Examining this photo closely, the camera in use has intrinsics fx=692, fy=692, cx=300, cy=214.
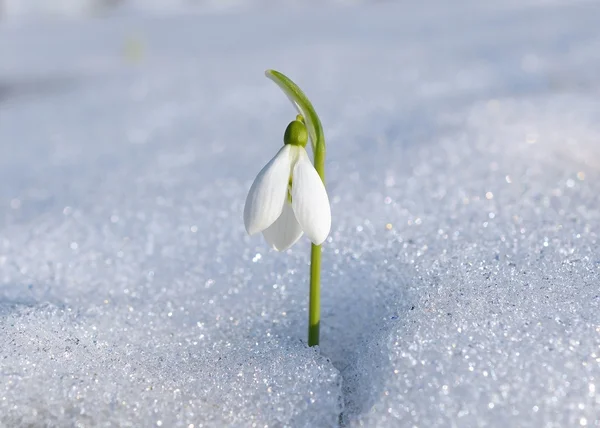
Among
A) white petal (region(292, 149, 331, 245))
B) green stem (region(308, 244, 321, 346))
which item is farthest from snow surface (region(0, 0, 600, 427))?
white petal (region(292, 149, 331, 245))

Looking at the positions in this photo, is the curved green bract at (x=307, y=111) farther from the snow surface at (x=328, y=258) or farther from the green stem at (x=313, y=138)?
the snow surface at (x=328, y=258)

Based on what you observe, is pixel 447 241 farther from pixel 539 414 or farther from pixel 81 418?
pixel 81 418

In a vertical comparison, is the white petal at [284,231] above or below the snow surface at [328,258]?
above

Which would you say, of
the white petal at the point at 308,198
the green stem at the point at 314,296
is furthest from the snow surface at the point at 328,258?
the white petal at the point at 308,198

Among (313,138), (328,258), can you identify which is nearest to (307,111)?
(313,138)

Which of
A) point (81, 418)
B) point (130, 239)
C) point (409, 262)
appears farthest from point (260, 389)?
point (130, 239)

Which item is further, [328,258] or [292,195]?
[328,258]

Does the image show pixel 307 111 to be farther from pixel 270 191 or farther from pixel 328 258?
pixel 328 258
